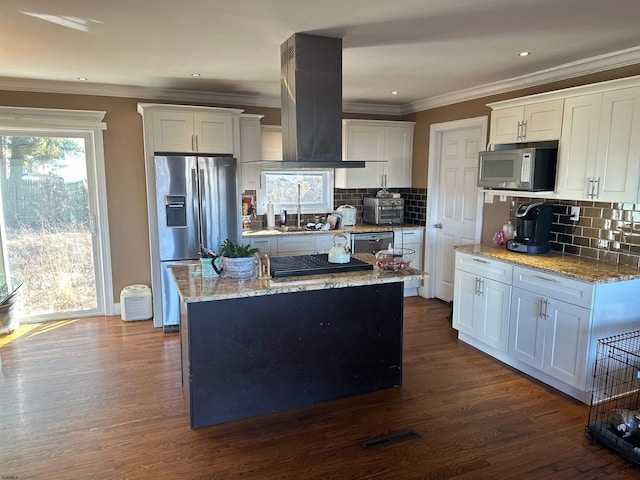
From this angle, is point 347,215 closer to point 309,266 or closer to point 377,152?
point 377,152

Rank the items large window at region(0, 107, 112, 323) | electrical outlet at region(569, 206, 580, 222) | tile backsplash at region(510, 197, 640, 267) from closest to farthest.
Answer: tile backsplash at region(510, 197, 640, 267), electrical outlet at region(569, 206, 580, 222), large window at region(0, 107, 112, 323)

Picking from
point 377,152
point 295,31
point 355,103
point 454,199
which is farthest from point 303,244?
point 295,31

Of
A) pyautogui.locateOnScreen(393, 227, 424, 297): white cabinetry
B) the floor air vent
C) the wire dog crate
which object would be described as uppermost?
pyautogui.locateOnScreen(393, 227, 424, 297): white cabinetry

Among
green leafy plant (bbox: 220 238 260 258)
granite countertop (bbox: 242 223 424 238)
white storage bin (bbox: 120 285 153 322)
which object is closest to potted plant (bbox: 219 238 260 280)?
green leafy plant (bbox: 220 238 260 258)

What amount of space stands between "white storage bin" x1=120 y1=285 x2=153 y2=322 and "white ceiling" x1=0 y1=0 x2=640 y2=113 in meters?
2.07

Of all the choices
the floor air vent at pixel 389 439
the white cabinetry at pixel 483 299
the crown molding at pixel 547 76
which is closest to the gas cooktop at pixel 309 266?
the floor air vent at pixel 389 439

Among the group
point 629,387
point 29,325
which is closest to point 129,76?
point 29,325

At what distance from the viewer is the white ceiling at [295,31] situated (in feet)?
7.66

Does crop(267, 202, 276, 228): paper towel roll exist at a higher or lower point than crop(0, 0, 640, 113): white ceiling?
lower

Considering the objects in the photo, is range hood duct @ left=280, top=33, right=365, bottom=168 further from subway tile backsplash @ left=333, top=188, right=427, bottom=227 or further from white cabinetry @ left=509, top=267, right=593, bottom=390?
subway tile backsplash @ left=333, top=188, right=427, bottom=227

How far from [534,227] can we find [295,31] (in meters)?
2.49

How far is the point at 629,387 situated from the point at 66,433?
3.76 m

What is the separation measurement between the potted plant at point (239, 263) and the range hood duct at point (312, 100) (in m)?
0.64

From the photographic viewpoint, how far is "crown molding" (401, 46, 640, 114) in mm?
3191
